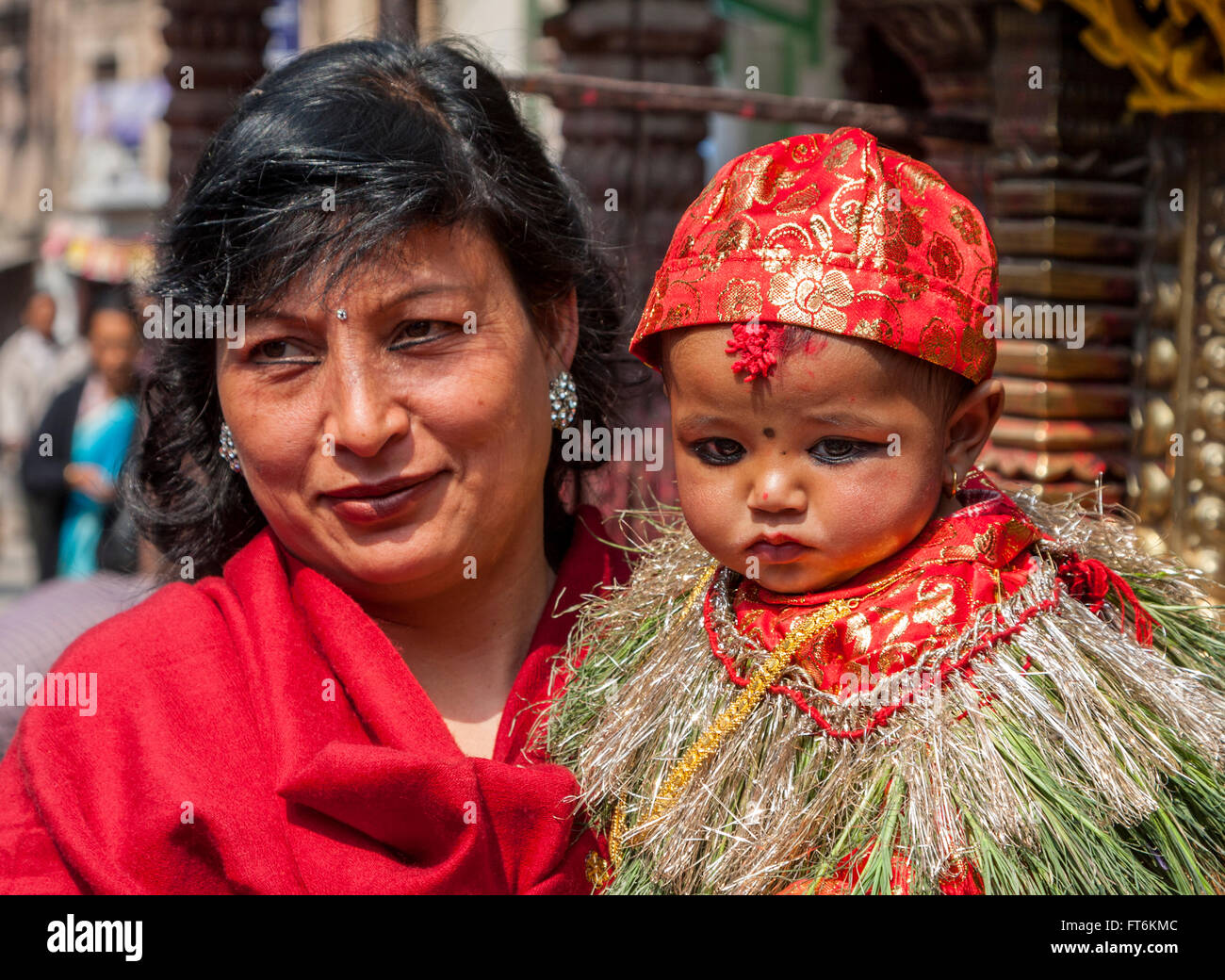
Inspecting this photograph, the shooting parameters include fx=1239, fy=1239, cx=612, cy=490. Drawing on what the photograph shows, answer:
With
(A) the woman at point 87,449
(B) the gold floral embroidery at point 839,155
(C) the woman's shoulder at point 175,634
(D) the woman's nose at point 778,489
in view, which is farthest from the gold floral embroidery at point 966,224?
(A) the woman at point 87,449

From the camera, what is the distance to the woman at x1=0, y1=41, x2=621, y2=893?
1.85 meters

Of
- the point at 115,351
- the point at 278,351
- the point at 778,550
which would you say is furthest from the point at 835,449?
the point at 115,351

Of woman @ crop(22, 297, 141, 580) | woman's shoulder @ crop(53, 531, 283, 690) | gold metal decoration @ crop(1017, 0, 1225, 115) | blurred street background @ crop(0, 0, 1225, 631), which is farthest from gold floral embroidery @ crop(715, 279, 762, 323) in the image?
woman @ crop(22, 297, 141, 580)

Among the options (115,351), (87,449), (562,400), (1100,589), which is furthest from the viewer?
(87,449)

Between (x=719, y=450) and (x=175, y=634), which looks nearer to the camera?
(x=719, y=450)

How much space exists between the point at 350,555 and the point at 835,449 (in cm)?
84

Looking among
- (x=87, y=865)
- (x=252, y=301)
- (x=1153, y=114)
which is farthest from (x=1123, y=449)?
(x=87, y=865)

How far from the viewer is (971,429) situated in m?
1.81

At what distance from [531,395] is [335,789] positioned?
76 centimetres

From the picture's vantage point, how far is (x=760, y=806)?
173cm

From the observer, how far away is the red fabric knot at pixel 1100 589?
190 centimetres

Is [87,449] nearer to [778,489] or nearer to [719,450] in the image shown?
[719,450]
